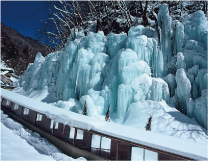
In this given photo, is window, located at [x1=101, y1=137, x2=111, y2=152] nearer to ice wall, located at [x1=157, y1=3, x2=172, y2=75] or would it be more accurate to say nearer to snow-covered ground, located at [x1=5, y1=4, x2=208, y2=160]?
snow-covered ground, located at [x1=5, y1=4, x2=208, y2=160]

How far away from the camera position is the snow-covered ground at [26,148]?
15.6 feet

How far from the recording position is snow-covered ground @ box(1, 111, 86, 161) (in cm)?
477

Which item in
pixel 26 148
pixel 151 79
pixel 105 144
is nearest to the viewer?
pixel 105 144

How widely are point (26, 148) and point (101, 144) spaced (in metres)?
2.78

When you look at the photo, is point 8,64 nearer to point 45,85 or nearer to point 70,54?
point 45,85

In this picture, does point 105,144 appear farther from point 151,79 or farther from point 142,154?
point 151,79

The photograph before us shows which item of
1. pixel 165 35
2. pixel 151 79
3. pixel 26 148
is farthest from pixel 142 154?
pixel 165 35

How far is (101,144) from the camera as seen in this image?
15.3 ft

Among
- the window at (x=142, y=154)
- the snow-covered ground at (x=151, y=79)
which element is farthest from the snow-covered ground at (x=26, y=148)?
the snow-covered ground at (x=151, y=79)

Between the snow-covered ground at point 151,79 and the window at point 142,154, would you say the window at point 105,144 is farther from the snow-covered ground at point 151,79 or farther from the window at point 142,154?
the snow-covered ground at point 151,79

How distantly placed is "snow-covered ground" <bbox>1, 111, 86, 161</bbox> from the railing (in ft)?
1.44

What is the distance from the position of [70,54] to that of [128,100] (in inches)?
255

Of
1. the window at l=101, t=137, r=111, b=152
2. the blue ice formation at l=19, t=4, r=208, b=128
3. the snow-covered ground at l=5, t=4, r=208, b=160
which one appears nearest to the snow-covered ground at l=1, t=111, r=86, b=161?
the window at l=101, t=137, r=111, b=152

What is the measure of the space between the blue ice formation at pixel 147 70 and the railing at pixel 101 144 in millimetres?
2893
